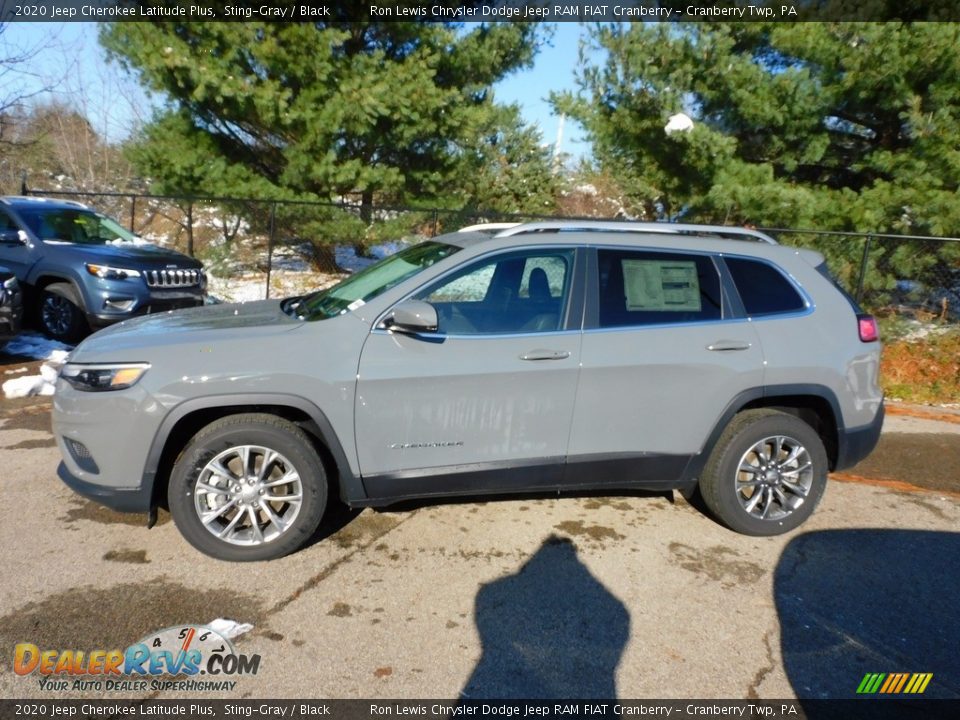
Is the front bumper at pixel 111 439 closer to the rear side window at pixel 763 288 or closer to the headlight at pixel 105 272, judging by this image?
the rear side window at pixel 763 288

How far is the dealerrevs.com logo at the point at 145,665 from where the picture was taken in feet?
9.31

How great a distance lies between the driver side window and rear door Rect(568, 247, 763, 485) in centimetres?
20

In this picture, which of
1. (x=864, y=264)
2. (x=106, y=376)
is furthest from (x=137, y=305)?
(x=864, y=264)

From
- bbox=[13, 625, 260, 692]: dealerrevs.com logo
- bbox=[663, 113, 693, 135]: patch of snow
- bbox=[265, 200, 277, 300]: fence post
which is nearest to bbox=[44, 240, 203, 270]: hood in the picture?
bbox=[265, 200, 277, 300]: fence post

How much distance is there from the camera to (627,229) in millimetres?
4332

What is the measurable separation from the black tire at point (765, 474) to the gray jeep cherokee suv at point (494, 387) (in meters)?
0.01

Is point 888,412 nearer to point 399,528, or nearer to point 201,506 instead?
point 399,528

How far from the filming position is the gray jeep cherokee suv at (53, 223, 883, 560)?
143 inches

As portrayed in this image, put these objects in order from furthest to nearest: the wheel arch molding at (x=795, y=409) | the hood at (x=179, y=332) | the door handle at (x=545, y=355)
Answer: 1. the wheel arch molding at (x=795, y=409)
2. the door handle at (x=545, y=355)
3. the hood at (x=179, y=332)

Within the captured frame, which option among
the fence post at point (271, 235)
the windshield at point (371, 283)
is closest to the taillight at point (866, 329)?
the windshield at point (371, 283)

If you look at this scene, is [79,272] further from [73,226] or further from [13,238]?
[73,226]

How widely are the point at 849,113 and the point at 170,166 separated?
34.9 feet

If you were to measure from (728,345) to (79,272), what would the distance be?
24.5 feet

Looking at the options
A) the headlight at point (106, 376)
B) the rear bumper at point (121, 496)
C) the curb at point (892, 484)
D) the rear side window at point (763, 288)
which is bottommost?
the curb at point (892, 484)
